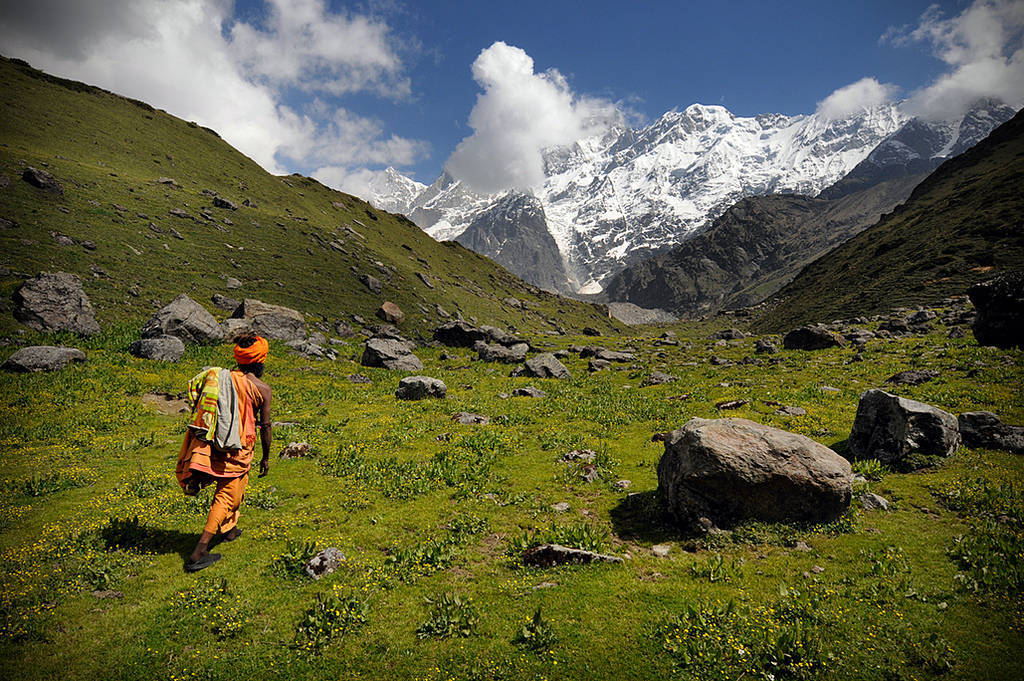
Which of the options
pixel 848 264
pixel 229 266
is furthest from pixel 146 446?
pixel 848 264

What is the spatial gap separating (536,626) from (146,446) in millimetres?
17572

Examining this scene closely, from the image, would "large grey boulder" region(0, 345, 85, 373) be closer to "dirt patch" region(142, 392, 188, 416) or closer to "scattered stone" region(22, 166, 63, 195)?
"dirt patch" region(142, 392, 188, 416)

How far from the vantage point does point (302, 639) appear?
7.36 m

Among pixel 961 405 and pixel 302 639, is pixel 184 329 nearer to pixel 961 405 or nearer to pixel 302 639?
pixel 302 639

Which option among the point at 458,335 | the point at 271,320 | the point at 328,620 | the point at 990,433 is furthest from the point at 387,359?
the point at 990,433

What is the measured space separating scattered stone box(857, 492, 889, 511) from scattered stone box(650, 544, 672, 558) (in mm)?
6043

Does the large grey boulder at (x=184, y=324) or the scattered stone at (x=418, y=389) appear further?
the large grey boulder at (x=184, y=324)

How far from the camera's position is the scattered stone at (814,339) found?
132 feet

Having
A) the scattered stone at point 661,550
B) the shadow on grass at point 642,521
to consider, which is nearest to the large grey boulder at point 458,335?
the shadow on grass at point 642,521

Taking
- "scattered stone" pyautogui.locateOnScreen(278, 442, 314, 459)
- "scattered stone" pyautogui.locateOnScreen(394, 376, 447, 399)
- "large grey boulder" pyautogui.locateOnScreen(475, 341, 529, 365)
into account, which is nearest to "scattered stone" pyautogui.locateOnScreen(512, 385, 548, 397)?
"scattered stone" pyautogui.locateOnScreen(394, 376, 447, 399)

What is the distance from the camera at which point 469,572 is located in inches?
384

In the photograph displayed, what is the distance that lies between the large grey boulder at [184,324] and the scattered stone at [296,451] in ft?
76.0

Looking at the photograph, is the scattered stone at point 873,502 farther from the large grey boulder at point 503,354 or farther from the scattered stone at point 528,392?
the large grey boulder at point 503,354

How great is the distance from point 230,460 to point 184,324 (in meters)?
30.1
